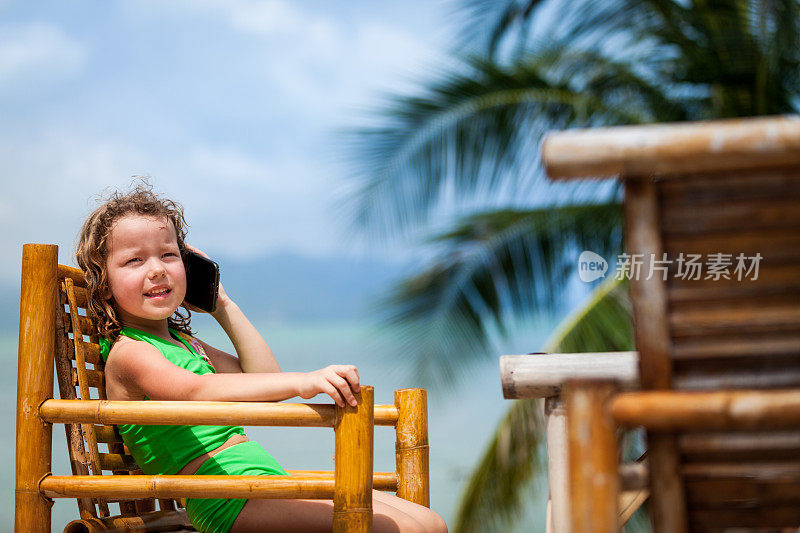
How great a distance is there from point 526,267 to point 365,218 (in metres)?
1.06

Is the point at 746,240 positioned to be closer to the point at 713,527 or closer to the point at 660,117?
the point at 713,527

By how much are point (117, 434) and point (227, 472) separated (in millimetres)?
311

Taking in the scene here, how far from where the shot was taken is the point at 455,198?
525 cm

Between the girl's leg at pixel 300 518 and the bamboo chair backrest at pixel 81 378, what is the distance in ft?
0.99

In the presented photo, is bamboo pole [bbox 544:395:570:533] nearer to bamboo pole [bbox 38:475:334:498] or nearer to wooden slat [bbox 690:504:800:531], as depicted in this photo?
bamboo pole [bbox 38:475:334:498]

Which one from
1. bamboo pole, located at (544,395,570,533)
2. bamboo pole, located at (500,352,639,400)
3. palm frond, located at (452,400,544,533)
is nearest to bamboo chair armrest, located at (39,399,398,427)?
bamboo pole, located at (500,352,639,400)

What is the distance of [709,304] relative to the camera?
0.75 meters

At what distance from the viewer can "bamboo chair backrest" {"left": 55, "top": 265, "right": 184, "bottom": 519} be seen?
170cm

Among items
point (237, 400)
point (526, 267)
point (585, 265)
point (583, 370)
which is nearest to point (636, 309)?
point (583, 370)

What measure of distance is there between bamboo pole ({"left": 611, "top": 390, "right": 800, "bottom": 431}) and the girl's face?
125 centimetres

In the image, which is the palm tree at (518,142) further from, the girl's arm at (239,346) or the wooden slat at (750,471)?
the wooden slat at (750,471)

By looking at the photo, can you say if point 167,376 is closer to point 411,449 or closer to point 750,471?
point 411,449

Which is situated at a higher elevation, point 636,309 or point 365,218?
point 365,218

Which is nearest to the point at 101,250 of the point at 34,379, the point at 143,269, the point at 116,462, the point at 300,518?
the point at 143,269
